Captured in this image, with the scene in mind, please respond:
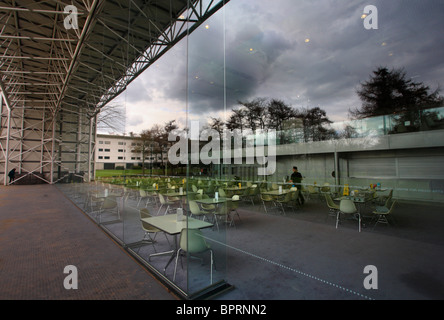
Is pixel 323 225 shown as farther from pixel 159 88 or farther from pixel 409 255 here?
pixel 159 88

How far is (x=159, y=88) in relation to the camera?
14.1 ft

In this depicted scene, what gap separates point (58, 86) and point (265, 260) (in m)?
18.4

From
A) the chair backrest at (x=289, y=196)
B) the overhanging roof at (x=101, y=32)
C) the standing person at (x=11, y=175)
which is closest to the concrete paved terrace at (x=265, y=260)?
the chair backrest at (x=289, y=196)

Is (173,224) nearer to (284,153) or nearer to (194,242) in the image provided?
(194,242)

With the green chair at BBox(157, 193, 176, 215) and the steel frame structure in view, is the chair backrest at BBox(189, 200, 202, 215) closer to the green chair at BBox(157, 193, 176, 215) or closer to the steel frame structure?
the green chair at BBox(157, 193, 176, 215)

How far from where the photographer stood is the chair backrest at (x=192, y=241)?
2.76 metres

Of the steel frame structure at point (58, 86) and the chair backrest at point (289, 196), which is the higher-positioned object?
the steel frame structure at point (58, 86)

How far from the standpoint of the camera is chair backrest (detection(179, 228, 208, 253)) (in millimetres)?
2760

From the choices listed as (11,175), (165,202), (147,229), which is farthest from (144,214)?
(11,175)

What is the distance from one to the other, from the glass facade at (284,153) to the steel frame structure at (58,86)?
6.08ft

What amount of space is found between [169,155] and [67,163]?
73.7ft

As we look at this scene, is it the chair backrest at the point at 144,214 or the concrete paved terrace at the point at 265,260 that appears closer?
the concrete paved terrace at the point at 265,260

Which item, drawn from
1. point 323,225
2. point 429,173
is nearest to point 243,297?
point 323,225

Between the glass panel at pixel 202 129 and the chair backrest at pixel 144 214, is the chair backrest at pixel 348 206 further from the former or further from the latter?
the chair backrest at pixel 144 214
